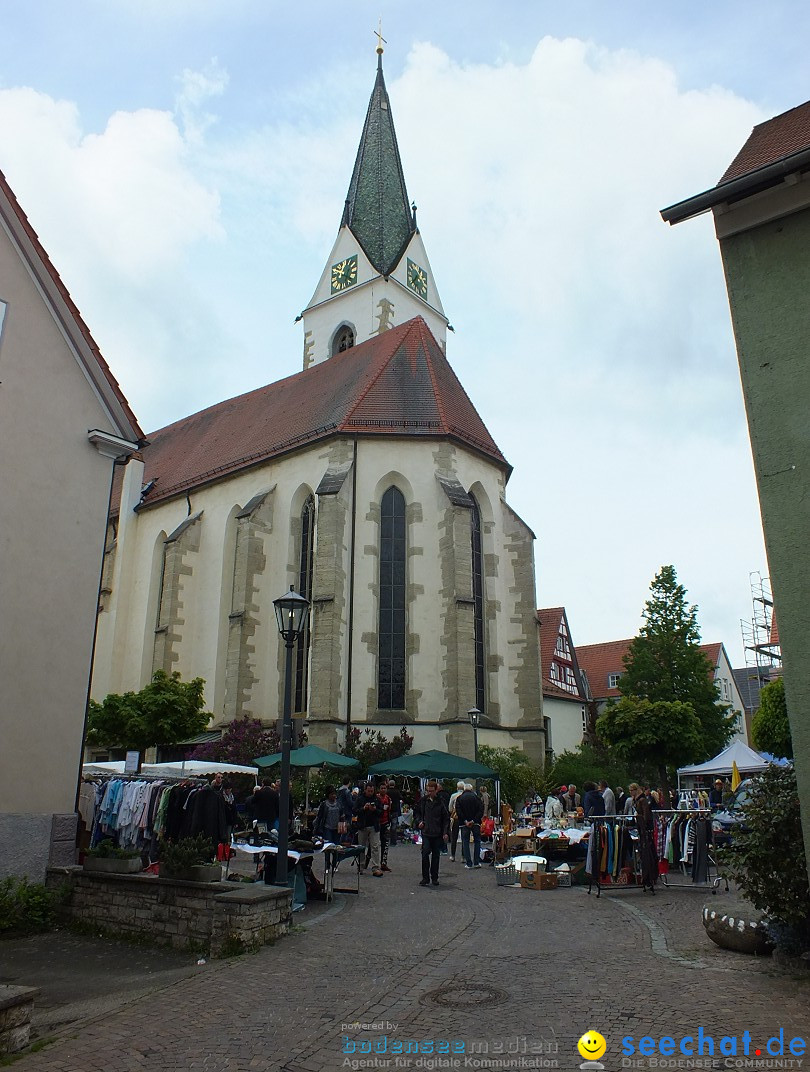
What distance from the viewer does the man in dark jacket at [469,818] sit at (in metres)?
15.5

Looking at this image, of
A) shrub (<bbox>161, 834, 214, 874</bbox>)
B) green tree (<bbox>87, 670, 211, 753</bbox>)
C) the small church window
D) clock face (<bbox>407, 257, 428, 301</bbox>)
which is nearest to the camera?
shrub (<bbox>161, 834, 214, 874</bbox>)

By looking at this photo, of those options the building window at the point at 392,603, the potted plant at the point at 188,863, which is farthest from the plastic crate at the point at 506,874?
the building window at the point at 392,603

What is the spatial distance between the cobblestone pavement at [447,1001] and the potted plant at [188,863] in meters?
1.05

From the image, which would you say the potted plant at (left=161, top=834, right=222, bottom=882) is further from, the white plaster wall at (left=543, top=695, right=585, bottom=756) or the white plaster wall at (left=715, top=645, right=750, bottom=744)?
the white plaster wall at (left=715, top=645, right=750, bottom=744)

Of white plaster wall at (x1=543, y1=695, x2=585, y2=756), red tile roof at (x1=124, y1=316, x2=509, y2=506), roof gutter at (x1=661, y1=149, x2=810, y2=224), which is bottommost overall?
white plaster wall at (x1=543, y1=695, x2=585, y2=756)

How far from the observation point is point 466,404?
31.0m

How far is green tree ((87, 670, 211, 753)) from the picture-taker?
70.0 feet

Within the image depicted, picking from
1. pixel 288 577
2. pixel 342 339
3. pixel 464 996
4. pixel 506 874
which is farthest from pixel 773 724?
pixel 342 339

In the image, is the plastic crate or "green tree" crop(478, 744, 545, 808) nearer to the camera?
the plastic crate

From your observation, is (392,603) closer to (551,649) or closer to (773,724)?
(773,724)

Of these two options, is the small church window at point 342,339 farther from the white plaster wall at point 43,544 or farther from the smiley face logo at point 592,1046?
the smiley face logo at point 592,1046

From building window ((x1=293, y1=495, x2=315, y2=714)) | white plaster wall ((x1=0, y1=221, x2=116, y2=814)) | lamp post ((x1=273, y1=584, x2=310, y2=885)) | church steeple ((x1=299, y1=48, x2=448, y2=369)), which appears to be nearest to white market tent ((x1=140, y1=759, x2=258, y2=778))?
white plaster wall ((x1=0, y1=221, x2=116, y2=814))

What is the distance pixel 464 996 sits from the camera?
20.9 ft

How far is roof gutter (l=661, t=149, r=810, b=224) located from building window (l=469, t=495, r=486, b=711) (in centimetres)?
1857
